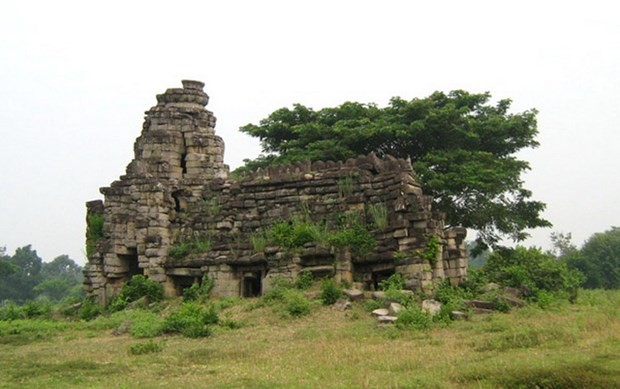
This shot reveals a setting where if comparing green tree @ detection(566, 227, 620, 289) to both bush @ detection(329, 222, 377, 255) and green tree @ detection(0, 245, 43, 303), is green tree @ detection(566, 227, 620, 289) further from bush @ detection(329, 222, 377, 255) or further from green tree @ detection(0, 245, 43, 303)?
green tree @ detection(0, 245, 43, 303)

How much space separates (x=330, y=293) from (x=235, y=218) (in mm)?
4608

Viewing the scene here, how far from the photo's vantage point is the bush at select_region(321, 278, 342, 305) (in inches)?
569

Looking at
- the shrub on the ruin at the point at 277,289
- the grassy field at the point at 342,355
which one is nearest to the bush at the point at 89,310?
the grassy field at the point at 342,355

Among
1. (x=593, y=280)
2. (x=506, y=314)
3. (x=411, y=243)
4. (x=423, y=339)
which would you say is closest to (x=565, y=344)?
(x=423, y=339)

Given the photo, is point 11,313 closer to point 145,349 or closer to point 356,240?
point 145,349

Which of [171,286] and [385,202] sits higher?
[385,202]

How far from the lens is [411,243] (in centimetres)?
1521

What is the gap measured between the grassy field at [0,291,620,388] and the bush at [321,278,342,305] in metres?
0.25

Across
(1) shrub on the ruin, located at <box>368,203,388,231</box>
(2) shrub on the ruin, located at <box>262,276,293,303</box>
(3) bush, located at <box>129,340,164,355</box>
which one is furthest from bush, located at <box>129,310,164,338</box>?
(1) shrub on the ruin, located at <box>368,203,388,231</box>

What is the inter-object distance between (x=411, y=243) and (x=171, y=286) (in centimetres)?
694

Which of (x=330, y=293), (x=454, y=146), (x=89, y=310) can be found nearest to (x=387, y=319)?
(x=330, y=293)

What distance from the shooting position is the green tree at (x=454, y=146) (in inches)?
923

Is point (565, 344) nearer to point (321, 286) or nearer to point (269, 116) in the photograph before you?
point (321, 286)

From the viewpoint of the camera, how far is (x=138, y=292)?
17.9 m
